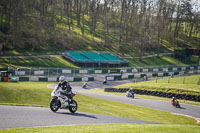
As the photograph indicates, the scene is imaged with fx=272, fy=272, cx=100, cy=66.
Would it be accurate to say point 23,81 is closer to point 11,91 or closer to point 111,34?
point 11,91

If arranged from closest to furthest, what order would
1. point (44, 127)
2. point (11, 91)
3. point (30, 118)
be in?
point (44, 127) < point (30, 118) < point (11, 91)

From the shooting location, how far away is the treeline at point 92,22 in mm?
66881

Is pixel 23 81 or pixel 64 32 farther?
pixel 64 32

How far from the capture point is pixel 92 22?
3391 inches

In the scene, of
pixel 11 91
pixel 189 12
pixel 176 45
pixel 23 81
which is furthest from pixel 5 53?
pixel 189 12

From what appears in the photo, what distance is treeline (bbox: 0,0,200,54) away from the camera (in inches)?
2633

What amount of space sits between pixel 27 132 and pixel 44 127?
1257 mm

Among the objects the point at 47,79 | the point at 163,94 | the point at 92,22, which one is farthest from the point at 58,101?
the point at 92,22

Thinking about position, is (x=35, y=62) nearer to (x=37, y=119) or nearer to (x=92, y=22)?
(x=92, y=22)

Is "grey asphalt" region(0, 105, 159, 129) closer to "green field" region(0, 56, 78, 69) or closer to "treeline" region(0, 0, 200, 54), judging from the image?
"green field" region(0, 56, 78, 69)

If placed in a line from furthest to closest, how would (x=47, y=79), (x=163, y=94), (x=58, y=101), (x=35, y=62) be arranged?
(x=35, y=62), (x=47, y=79), (x=163, y=94), (x=58, y=101)

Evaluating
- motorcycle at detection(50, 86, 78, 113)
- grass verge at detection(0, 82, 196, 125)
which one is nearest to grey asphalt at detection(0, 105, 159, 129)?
motorcycle at detection(50, 86, 78, 113)

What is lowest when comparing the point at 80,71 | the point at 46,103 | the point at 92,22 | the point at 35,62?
the point at 80,71

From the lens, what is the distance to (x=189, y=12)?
121 m
